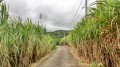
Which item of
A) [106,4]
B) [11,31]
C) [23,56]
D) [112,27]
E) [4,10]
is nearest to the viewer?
[112,27]

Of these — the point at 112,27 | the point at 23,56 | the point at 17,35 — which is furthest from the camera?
the point at 23,56

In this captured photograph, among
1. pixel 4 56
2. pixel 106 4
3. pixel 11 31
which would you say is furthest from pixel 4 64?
pixel 106 4

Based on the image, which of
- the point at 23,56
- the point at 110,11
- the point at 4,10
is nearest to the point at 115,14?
the point at 110,11

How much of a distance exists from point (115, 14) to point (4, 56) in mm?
4093

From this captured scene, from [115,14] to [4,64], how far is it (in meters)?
4.23

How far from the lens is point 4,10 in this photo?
9328 mm

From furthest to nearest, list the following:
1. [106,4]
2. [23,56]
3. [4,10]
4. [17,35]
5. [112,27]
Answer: [23,56], [17,35], [4,10], [106,4], [112,27]

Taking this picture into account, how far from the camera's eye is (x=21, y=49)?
475 inches

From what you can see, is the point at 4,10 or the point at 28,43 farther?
the point at 28,43

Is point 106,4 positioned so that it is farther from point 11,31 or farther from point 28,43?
point 28,43

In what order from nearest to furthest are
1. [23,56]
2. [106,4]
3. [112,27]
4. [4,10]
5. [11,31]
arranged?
[112,27] < [106,4] < [4,10] < [11,31] < [23,56]

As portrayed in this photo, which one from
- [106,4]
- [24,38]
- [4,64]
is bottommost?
[4,64]

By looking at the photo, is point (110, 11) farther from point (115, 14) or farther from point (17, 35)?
point (17, 35)

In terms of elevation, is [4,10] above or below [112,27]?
above
